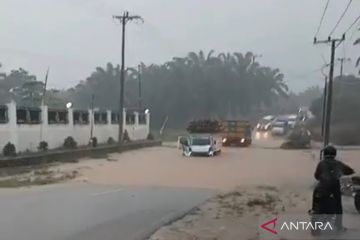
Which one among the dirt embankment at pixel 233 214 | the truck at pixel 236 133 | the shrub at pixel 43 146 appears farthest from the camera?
the truck at pixel 236 133

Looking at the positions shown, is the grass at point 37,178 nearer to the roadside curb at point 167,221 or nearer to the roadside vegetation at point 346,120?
the roadside curb at point 167,221

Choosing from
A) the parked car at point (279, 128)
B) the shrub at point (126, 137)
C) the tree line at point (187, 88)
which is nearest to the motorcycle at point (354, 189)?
the shrub at point (126, 137)

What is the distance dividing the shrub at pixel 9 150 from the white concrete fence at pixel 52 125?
246 mm

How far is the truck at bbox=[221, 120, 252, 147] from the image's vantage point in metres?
65.1

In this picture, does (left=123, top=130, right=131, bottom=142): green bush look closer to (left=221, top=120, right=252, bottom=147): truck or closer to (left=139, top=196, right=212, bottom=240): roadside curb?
(left=221, top=120, right=252, bottom=147): truck

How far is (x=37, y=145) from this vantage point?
3956cm

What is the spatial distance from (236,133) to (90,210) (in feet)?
167

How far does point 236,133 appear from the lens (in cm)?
6581

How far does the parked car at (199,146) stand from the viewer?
1937 inches

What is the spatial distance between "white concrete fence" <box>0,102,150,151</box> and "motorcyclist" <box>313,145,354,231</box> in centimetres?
2693

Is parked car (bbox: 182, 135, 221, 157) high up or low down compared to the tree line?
down

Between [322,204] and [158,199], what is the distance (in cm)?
983

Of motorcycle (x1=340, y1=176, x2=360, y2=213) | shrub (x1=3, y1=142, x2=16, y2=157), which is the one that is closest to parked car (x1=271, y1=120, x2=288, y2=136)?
shrub (x1=3, y1=142, x2=16, y2=157)

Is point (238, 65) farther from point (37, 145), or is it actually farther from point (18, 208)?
point (18, 208)
